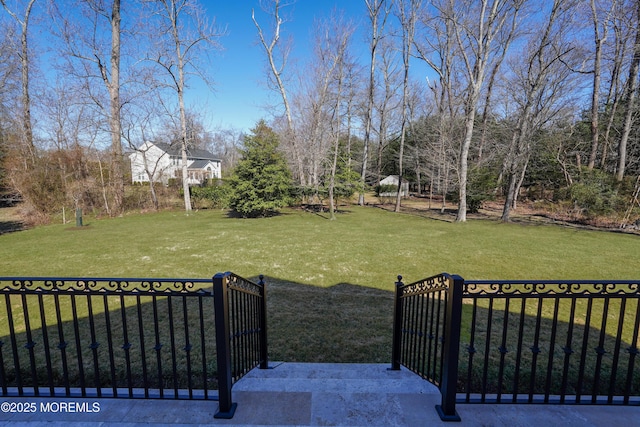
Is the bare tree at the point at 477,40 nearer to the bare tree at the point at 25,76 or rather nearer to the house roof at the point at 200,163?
the bare tree at the point at 25,76

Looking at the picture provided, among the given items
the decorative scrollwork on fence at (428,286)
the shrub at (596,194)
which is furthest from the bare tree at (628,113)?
the decorative scrollwork on fence at (428,286)

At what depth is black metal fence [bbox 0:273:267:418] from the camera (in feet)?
6.56

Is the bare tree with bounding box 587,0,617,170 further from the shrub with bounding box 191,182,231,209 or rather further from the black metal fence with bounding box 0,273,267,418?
the shrub with bounding box 191,182,231,209

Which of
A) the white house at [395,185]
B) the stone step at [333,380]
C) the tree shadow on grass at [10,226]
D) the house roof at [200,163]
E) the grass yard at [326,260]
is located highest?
the house roof at [200,163]

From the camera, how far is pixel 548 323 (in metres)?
4.29

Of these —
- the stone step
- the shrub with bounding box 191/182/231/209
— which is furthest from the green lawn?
the shrub with bounding box 191/182/231/209

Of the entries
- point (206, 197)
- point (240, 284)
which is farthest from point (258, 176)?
point (240, 284)

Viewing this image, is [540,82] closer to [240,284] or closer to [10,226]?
[240,284]

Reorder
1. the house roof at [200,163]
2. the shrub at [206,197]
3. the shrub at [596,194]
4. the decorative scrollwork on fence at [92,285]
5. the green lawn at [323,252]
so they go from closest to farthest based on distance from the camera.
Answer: the decorative scrollwork on fence at [92,285] < the green lawn at [323,252] < the shrub at [596,194] < the shrub at [206,197] < the house roof at [200,163]

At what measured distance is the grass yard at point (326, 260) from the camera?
168 inches

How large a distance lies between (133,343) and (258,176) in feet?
41.3

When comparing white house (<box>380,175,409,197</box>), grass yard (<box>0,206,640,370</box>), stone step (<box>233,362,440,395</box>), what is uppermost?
white house (<box>380,175,409,197</box>)

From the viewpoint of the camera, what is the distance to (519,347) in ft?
6.99

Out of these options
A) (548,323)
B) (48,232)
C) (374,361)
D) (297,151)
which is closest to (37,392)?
(374,361)
